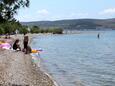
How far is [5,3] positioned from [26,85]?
12.9ft

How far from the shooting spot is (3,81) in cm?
1736

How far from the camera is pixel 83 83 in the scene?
77.0 ft

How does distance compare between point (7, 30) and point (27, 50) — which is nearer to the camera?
point (27, 50)

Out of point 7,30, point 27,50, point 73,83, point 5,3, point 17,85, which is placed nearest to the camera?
point 5,3

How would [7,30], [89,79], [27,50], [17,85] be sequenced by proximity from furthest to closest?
[7,30]
[27,50]
[89,79]
[17,85]

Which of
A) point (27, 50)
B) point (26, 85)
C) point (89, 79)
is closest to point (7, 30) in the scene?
point (27, 50)

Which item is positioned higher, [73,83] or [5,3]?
[5,3]

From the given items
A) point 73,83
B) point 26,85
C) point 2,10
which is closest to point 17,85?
point 26,85

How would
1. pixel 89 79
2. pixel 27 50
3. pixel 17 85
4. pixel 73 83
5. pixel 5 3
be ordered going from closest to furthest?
pixel 5 3
pixel 17 85
pixel 73 83
pixel 89 79
pixel 27 50

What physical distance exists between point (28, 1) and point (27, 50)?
25453 millimetres

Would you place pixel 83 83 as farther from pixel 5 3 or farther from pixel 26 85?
pixel 5 3

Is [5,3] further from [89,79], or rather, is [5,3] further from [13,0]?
[89,79]

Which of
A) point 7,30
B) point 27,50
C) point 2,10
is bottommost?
point 7,30

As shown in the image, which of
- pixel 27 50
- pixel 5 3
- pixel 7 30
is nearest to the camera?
pixel 5 3
